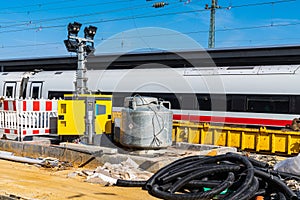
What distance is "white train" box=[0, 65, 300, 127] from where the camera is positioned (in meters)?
16.1

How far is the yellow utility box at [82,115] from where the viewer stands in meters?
12.2

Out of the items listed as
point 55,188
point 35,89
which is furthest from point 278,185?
point 35,89

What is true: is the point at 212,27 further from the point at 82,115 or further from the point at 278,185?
the point at 278,185

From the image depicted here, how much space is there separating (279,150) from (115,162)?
6.39 m

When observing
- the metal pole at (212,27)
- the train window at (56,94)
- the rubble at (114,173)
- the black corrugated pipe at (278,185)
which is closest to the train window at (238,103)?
the rubble at (114,173)

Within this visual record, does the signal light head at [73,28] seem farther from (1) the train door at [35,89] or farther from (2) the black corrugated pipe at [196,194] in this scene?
(1) the train door at [35,89]

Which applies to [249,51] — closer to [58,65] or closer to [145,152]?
[145,152]

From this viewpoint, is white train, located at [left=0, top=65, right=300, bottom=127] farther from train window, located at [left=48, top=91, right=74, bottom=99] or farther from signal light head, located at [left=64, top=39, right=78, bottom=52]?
signal light head, located at [left=64, top=39, right=78, bottom=52]

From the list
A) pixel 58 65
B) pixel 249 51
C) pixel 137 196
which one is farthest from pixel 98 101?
pixel 58 65

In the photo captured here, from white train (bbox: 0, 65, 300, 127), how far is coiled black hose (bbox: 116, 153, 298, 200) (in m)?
8.29

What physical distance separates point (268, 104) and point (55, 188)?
1103 cm

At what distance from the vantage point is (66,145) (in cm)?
1127

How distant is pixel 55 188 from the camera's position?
25.9 ft

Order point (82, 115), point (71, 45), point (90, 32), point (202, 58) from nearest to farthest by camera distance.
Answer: point (82, 115) → point (71, 45) → point (90, 32) → point (202, 58)
